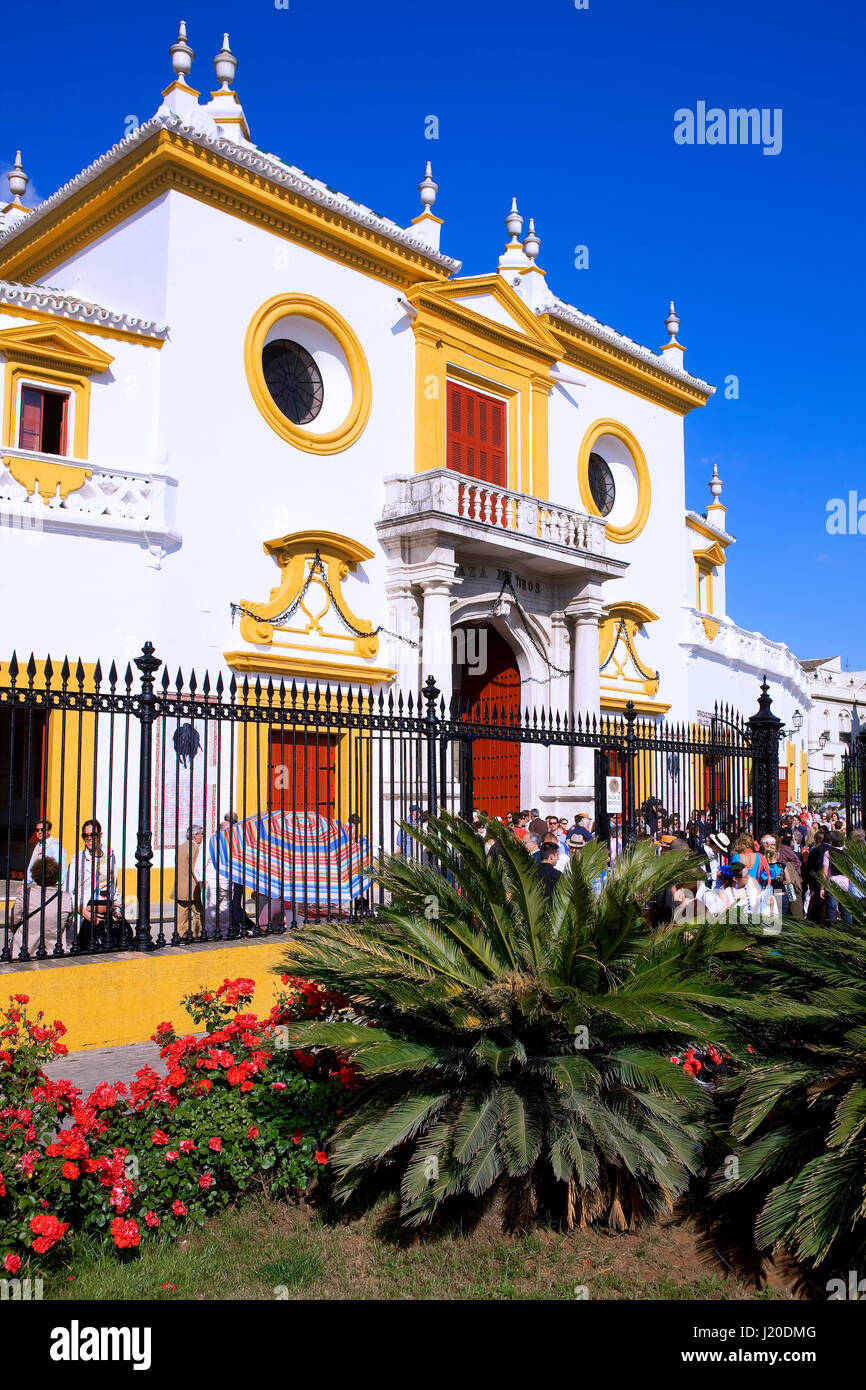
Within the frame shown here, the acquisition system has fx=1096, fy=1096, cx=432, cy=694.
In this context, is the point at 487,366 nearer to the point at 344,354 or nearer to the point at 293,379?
the point at 344,354

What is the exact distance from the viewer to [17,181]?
19109 mm

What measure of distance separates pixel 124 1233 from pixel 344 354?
15.0m

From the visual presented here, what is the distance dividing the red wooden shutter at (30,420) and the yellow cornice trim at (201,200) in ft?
11.2

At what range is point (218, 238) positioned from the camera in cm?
1534

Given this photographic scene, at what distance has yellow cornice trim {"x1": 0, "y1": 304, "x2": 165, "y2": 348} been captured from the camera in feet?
45.2

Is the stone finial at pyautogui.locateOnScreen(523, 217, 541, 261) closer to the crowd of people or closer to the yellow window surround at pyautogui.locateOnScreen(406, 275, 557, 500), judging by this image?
the yellow window surround at pyautogui.locateOnScreen(406, 275, 557, 500)

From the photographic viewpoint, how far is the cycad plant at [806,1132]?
4035 millimetres

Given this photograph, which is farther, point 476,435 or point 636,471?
point 636,471

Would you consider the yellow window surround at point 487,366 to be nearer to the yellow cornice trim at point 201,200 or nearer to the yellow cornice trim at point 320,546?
the yellow cornice trim at point 201,200

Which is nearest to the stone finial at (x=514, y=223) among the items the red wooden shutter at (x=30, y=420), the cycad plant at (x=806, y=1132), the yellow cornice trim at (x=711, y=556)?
the yellow cornice trim at (x=711, y=556)

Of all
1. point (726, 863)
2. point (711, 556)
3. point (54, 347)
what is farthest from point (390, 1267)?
point (711, 556)

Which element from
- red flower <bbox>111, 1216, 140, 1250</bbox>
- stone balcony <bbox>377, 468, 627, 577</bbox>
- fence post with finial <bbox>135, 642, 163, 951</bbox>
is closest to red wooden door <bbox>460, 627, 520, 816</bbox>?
stone balcony <bbox>377, 468, 627, 577</bbox>
